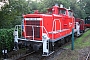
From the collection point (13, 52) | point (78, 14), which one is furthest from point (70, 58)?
point (78, 14)

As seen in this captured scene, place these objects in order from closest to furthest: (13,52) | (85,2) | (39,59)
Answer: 1. (39,59)
2. (13,52)
3. (85,2)

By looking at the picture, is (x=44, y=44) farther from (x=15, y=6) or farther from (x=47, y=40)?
(x=15, y=6)

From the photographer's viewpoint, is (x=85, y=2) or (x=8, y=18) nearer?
(x=8, y=18)

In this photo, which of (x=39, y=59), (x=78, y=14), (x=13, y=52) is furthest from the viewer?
(x=78, y=14)

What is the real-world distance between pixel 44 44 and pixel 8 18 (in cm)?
407

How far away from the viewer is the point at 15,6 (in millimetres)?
14609

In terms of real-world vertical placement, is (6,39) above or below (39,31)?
below

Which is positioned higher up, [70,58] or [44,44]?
[44,44]

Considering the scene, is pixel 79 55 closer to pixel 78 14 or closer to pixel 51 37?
pixel 51 37

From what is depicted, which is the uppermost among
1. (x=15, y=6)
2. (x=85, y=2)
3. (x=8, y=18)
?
(x=85, y=2)

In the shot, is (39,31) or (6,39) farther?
(6,39)

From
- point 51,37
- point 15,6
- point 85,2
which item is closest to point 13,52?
point 51,37

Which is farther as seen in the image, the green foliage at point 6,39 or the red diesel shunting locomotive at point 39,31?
the green foliage at point 6,39

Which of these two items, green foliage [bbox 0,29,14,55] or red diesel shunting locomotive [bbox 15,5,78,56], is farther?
green foliage [bbox 0,29,14,55]
